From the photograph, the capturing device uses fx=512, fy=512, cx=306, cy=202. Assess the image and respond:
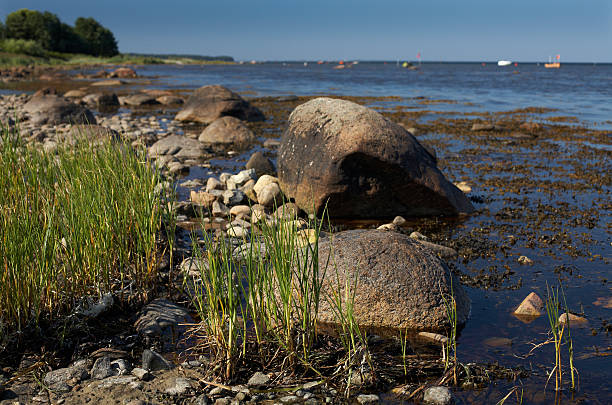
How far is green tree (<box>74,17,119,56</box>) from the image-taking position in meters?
114

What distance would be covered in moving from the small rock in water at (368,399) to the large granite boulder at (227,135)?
12251 millimetres

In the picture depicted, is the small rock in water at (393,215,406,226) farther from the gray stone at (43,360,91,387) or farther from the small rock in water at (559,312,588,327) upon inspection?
the gray stone at (43,360,91,387)

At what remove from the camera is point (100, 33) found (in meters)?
116

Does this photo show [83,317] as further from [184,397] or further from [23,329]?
[184,397]

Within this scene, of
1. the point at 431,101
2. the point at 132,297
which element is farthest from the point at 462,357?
the point at 431,101

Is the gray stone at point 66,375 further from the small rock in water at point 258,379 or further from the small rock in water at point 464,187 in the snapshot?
the small rock in water at point 464,187

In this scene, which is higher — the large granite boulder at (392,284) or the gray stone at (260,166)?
the gray stone at (260,166)

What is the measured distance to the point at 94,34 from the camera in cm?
11475

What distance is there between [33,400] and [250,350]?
1.48 m

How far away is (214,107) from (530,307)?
55.6 ft

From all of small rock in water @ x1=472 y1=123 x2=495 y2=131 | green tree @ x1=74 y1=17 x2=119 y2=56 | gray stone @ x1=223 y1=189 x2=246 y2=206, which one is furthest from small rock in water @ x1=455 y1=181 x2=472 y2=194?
green tree @ x1=74 y1=17 x2=119 y2=56

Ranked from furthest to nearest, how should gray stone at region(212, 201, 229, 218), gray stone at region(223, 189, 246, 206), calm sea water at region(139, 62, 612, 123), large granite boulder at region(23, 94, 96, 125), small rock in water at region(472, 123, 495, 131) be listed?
calm sea water at region(139, 62, 612, 123) < large granite boulder at region(23, 94, 96, 125) < small rock in water at region(472, 123, 495, 131) < gray stone at region(223, 189, 246, 206) < gray stone at region(212, 201, 229, 218)

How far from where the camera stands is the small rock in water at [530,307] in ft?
16.1

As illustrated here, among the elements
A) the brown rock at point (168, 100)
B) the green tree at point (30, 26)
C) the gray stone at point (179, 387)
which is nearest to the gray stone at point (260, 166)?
the gray stone at point (179, 387)
